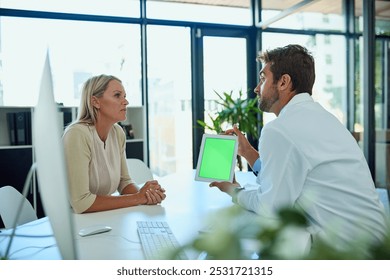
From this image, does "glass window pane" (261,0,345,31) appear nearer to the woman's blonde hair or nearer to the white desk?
the white desk

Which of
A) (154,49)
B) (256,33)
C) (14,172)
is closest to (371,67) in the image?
(256,33)

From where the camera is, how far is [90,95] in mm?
1896

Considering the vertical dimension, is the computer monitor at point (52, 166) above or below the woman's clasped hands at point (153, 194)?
above

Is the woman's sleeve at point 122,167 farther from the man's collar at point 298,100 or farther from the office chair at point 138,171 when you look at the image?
the man's collar at point 298,100

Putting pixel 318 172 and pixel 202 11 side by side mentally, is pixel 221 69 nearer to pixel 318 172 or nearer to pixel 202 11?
pixel 202 11

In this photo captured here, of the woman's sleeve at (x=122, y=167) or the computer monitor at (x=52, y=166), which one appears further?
the woman's sleeve at (x=122, y=167)

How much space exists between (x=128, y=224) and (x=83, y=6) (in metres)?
3.95

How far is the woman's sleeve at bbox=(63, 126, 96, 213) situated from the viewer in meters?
1.57

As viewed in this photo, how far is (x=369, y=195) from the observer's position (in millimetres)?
1239

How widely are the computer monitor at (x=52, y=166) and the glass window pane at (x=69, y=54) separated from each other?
3832 millimetres

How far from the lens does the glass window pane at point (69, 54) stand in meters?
4.37

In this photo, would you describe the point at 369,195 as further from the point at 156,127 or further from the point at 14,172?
the point at 156,127

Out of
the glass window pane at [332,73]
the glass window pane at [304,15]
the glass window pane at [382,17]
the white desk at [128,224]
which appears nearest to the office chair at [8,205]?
the white desk at [128,224]
